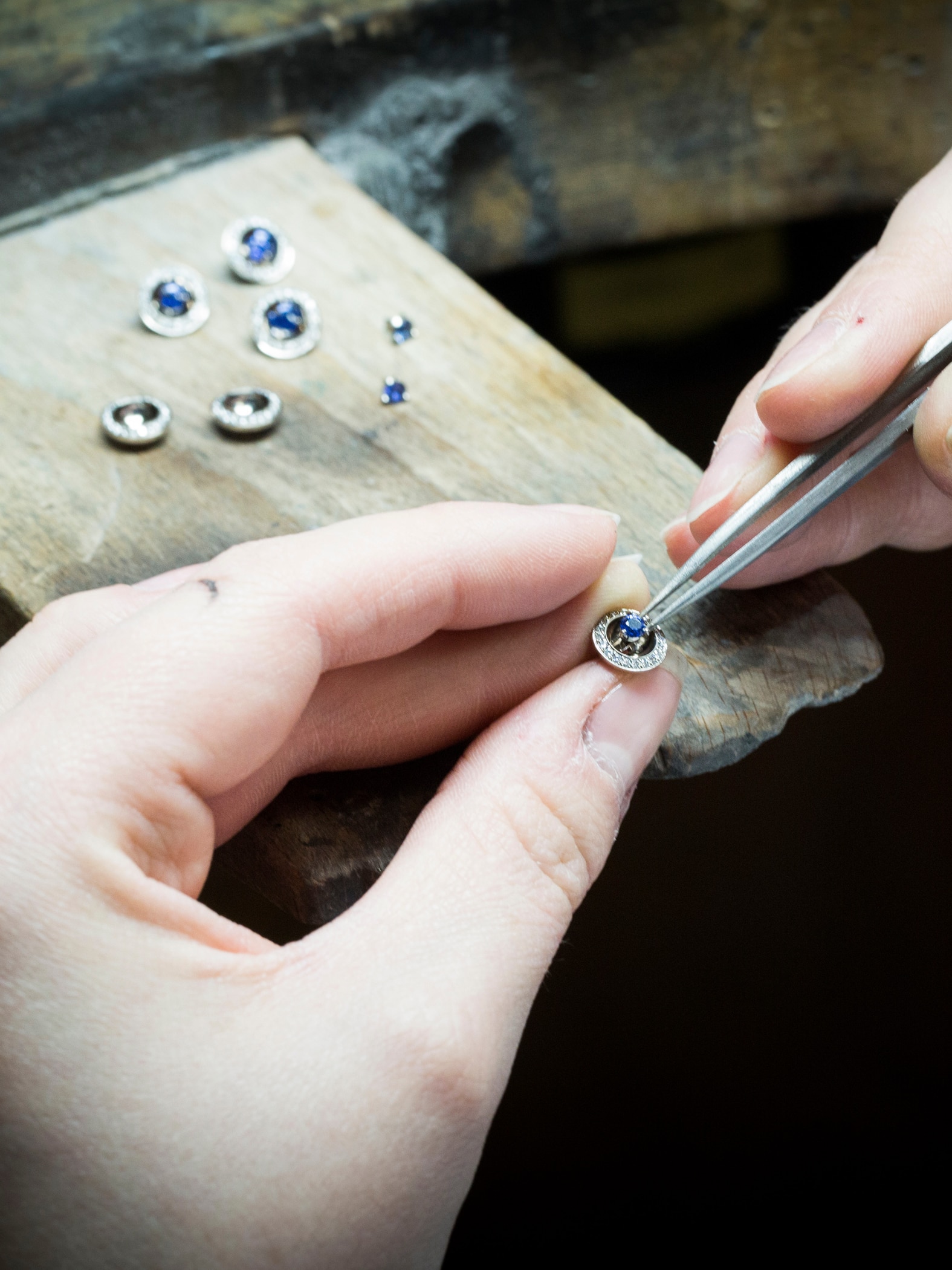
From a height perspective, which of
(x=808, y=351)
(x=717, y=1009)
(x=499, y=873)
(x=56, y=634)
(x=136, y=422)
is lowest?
(x=717, y=1009)

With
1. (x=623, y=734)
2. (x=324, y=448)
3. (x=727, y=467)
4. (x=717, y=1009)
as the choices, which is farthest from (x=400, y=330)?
(x=717, y=1009)

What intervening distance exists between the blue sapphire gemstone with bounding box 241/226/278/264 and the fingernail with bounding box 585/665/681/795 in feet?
Answer: 1.59

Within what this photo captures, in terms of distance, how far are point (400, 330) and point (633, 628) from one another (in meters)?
0.33

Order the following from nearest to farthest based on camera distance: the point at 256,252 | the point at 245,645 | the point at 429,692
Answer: the point at 245,645
the point at 429,692
the point at 256,252

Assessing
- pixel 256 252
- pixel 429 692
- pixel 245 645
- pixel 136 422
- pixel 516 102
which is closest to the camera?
pixel 245 645

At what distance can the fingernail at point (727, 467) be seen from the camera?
0.69 m

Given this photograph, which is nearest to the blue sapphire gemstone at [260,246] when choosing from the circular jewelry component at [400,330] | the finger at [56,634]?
the circular jewelry component at [400,330]

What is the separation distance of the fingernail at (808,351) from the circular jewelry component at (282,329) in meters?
0.35

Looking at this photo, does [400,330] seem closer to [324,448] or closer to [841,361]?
[324,448]

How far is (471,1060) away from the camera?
1.66ft

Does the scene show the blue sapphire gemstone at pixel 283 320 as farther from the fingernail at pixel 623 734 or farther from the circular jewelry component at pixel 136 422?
the fingernail at pixel 623 734

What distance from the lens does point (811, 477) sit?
27.1 inches

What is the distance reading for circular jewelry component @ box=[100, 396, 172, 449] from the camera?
787 millimetres

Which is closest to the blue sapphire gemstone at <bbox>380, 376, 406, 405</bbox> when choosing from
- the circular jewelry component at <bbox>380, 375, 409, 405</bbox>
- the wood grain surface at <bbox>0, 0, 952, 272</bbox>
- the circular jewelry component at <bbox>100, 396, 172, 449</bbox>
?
the circular jewelry component at <bbox>380, 375, 409, 405</bbox>
